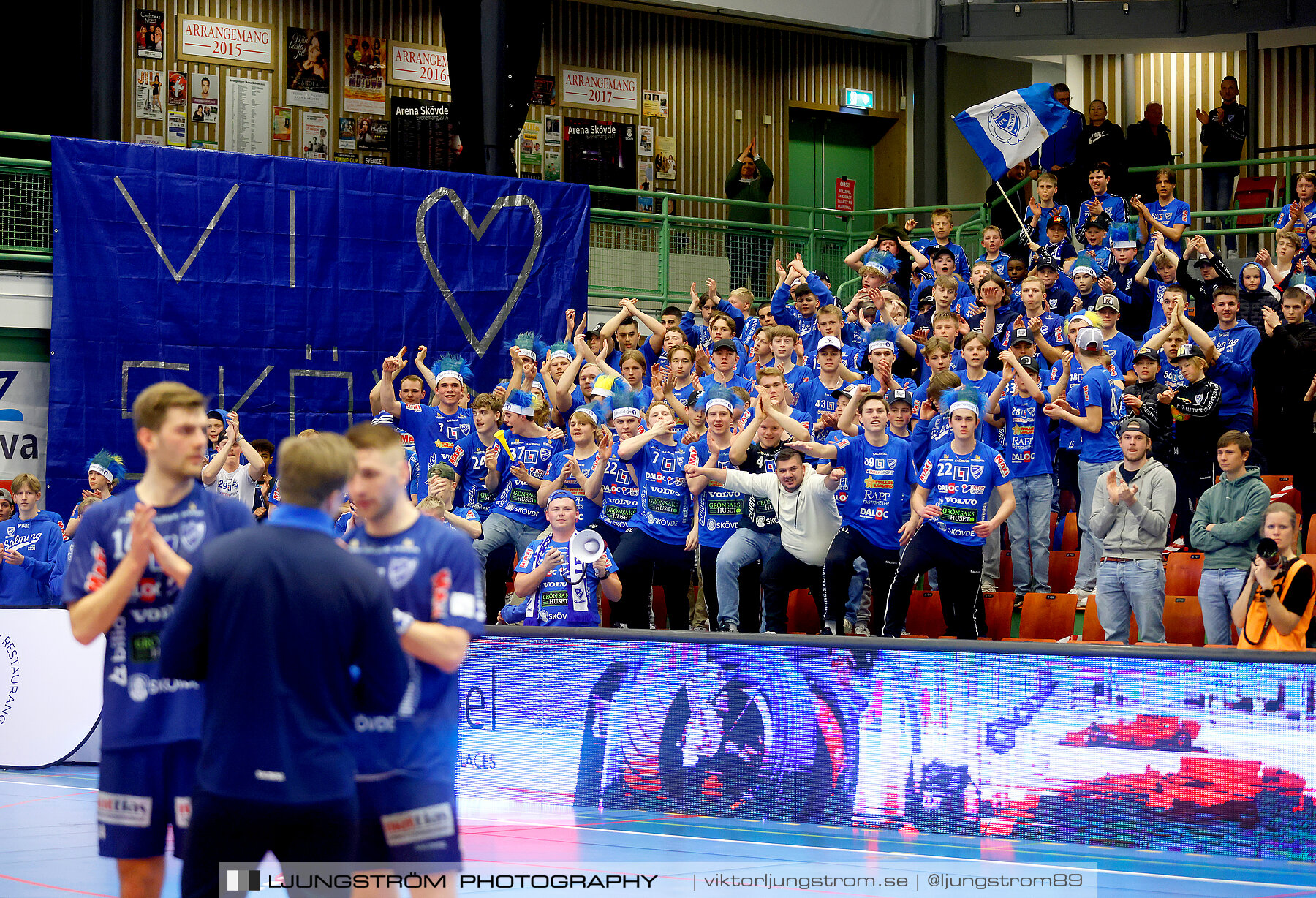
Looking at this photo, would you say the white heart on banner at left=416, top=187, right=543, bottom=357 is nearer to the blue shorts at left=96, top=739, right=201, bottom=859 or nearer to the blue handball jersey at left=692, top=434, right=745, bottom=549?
the blue handball jersey at left=692, top=434, right=745, bottom=549

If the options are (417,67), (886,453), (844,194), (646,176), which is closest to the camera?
(886,453)

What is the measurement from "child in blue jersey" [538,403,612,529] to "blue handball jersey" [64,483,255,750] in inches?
267

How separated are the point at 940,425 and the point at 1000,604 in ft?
5.13

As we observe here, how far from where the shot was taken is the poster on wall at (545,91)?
23.4 m

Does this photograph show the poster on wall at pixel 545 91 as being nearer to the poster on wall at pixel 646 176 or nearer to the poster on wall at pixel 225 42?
the poster on wall at pixel 646 176

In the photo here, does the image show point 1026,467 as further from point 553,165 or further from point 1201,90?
point 1201,90

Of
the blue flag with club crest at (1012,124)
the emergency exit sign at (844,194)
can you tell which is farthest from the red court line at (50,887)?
the emergency exit sign at (844,194)

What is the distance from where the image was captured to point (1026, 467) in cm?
1251

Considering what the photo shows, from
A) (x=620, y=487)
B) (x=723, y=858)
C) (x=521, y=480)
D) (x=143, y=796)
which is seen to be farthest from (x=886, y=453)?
(x=143, y=796)

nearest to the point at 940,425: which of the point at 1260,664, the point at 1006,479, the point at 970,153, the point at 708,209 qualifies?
the point at 1006,479

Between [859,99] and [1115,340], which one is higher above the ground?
A: [859,99]

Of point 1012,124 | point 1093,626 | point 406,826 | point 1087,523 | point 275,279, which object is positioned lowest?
point 1093,626

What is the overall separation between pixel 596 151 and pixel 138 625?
18979mm

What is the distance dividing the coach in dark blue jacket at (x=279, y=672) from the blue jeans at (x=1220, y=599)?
779 centimetres
